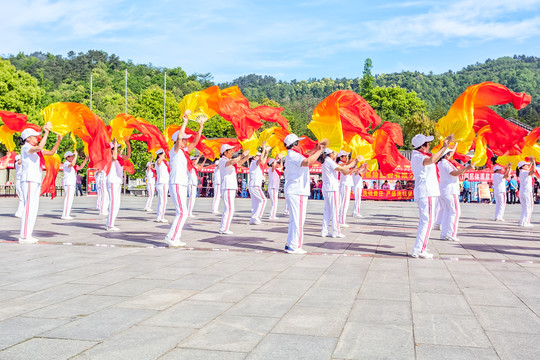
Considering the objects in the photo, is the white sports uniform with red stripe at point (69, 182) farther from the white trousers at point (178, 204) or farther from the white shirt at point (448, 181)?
the white shirt at point (448, 181)

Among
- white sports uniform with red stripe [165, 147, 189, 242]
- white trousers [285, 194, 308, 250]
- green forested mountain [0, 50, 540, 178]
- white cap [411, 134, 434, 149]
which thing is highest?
green forested mountain [0, 50, 540, 178]

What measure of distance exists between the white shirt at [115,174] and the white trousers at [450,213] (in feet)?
25.4

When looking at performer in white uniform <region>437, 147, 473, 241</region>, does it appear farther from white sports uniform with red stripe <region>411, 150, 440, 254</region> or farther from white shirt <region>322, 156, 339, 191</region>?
white sports uniform with red stripe <region>411, 150, 440, 254</region>

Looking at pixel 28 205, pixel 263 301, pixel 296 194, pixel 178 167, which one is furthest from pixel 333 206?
pixel 263 301

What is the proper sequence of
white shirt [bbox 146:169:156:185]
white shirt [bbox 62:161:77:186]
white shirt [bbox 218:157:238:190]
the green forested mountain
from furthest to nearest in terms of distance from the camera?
1. the green forested mountain
2. white shirt [bbox 146:169:156:185]
3. white shirt [bbox 62:161:77:186]
4. white shirt [bbox 218:157:238:190]

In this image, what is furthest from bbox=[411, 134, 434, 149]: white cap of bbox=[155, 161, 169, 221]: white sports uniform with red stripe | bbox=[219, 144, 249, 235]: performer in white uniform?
bbox=[155, 161, 169, 221]: white sports uniform with red stripe

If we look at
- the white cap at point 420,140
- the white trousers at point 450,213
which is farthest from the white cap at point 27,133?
the white trousers at point 450,213

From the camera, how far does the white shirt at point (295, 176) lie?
963 centimetres

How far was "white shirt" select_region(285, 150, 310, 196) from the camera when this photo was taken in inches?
379

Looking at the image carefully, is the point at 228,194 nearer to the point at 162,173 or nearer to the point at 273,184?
the point at 162,173

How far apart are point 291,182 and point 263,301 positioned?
421 centimetres

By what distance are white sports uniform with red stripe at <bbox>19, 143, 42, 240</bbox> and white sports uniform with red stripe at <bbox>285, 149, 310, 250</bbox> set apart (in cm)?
502

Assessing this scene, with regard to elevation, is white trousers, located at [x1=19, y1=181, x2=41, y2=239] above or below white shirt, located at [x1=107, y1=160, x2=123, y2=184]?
below

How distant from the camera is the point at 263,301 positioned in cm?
572
